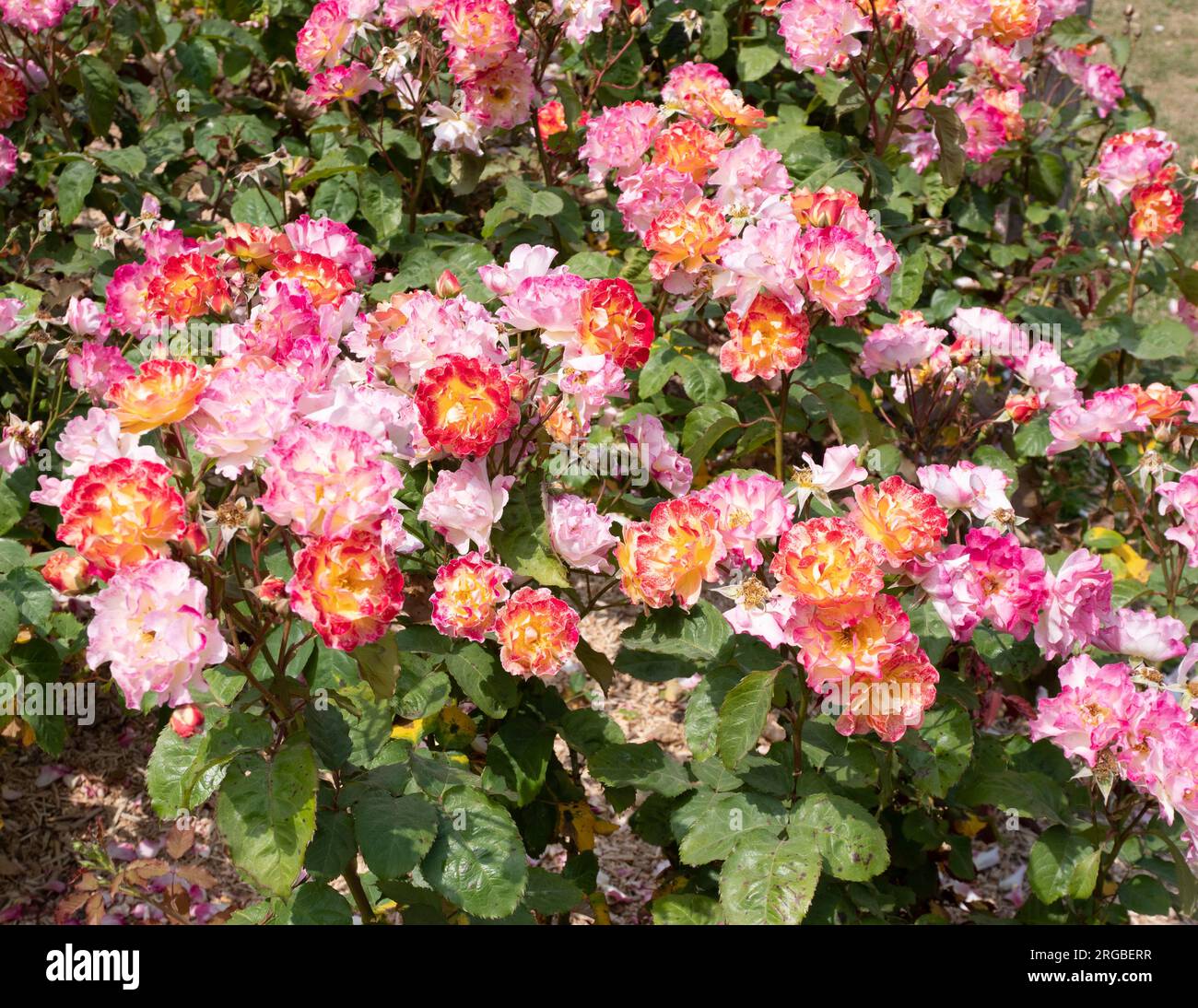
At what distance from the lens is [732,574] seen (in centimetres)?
180

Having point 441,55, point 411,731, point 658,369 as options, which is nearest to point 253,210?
point 441,55

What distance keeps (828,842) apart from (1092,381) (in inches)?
82.4

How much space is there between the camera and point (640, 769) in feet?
6.34

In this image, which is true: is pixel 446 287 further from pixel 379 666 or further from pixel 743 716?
pixel 743 716

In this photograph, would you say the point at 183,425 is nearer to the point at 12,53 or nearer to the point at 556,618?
the point at 556,618

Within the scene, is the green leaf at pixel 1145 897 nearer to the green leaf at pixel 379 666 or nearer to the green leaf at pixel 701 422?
the green leaf at pixel 701 422

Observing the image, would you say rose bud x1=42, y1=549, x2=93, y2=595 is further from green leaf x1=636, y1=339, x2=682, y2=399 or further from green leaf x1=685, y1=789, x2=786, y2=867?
green leaf x1=636, y1=339, x2=682, y2=399

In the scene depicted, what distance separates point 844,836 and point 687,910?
14.4 inches

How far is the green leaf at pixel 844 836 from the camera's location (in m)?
1.68

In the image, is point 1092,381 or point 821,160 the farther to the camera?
point 1092,381

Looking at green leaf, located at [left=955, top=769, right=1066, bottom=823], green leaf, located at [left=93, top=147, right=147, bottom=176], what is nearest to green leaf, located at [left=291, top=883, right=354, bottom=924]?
green leaf, located at [left=955, top=769, right=1066, bottom=823]

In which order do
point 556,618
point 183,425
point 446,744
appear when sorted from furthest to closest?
1. point 446,744
2. point 556,618
3. point 183,425

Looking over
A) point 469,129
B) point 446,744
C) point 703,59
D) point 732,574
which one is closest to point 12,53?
point 469,129
